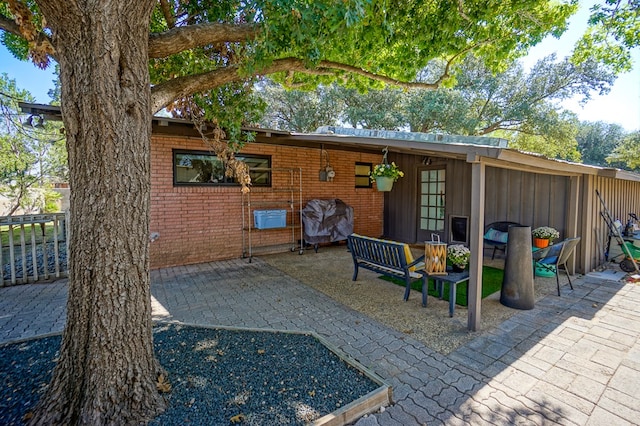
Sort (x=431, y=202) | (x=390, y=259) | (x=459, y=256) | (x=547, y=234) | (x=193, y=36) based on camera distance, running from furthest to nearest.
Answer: (x=431, y=202), (x=547, y=234), (x=390, y=259), (x=459, y=256), (x=193, y=36)

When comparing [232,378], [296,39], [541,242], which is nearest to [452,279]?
[232,378]

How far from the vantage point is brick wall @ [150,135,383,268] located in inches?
247

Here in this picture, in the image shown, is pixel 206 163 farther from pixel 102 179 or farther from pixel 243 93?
pixel 102 179

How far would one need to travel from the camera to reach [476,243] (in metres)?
3.51

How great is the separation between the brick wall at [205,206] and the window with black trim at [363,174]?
0.77m

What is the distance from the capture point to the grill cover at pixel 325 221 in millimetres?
7723

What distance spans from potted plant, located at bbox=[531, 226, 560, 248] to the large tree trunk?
6.46 m

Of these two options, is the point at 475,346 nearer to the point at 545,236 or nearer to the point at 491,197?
the point at 545,236

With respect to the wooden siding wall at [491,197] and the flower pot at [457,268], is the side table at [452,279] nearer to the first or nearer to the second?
the flower pot at [457,268]

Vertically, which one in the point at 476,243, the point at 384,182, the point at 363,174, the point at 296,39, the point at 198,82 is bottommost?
the point at 476,243

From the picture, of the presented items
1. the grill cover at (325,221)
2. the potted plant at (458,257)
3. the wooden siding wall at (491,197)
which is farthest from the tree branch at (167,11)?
the wooden siding wall at (491,197)

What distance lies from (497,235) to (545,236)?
3.99 ft

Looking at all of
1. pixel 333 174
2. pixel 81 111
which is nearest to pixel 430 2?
pixel 333 174

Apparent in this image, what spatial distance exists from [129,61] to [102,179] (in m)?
0.82
